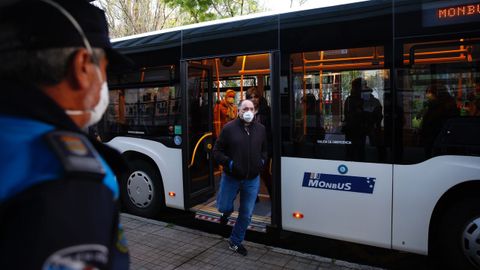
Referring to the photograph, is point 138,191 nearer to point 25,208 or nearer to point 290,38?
point 290,38

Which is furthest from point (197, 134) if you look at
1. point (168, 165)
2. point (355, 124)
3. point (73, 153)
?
point (73, 153)

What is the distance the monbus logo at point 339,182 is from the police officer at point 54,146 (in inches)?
137

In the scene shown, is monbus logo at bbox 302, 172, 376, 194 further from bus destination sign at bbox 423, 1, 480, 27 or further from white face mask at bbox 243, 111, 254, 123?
bus destination sign at bbox 423, 1, 480, 27

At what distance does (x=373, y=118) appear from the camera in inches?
168

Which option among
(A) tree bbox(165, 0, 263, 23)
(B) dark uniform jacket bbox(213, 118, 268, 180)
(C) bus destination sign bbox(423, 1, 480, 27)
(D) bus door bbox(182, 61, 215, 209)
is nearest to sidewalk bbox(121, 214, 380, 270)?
(D) bus door bbox(182, 61, 215, 209)

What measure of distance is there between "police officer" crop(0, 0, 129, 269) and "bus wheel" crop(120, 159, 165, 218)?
16.5ft

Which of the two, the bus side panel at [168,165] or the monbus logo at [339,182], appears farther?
the bus side panel at [168,165]

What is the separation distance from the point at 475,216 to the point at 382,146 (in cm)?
107

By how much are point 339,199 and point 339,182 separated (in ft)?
0.62

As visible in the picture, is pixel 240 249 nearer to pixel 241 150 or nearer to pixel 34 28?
pixel 241 150

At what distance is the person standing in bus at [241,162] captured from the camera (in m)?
4.65

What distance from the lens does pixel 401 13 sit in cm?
404

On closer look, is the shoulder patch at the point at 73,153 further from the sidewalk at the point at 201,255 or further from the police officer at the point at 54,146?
the sidewalk at the point at 201,255

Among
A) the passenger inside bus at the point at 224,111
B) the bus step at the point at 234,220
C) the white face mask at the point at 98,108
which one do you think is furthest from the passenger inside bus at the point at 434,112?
the passenger inside bus at the point at 224,111
